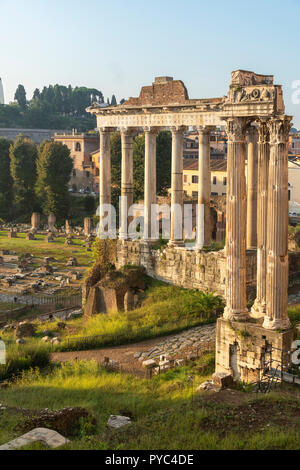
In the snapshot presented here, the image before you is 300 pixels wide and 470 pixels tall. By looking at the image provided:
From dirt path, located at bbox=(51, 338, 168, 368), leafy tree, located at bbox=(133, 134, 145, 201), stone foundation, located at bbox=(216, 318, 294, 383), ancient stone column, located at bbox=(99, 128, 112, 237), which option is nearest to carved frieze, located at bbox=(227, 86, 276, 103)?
stone foundation, located at bbox=(216, 318, 294, 383)

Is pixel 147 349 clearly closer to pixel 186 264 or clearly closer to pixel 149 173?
pixel 186 264

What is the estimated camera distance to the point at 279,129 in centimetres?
1510

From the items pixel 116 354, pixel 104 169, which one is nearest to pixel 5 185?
pixel 104 169

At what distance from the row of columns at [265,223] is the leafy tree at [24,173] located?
2036 inches

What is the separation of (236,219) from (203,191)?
348 inches

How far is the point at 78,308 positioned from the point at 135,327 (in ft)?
25.3

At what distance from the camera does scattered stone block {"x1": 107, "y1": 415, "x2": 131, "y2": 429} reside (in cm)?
1245

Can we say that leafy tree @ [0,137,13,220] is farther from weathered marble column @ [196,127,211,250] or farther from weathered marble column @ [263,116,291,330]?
weathered marble column @ [263,116,291,330]

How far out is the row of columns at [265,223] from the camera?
15.3 meters

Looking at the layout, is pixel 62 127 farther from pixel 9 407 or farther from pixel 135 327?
pixel 9 407

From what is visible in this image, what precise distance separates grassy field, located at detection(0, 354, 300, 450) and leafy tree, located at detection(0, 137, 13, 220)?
163 feet

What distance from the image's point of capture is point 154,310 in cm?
2344

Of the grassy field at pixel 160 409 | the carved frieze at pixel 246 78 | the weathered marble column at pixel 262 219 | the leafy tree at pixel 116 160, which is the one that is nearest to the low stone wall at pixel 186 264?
the weathered marble column at pixel 262 219

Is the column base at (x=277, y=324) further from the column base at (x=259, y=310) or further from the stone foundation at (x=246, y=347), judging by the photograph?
the column base at (x=259, y=310)
